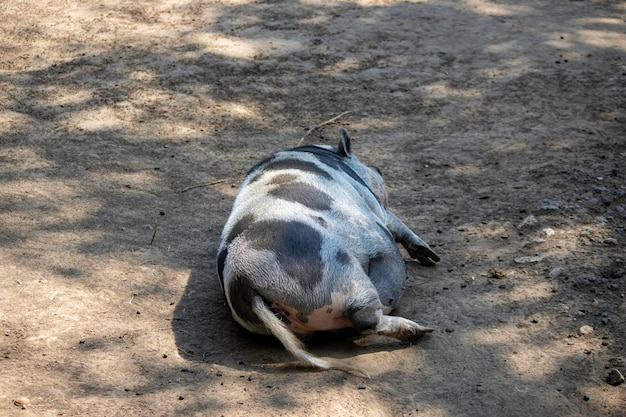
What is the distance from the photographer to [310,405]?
11.5 feet

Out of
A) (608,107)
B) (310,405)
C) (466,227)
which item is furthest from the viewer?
(608,107)

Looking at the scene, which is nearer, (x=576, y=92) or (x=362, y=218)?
(x=362, y=218)

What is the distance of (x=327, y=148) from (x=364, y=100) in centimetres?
193

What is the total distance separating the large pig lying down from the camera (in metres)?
3.83

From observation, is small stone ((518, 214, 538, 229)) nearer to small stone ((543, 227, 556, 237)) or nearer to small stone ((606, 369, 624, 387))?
small stone ((543, 227, 556, 237))

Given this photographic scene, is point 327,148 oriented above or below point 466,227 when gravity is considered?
above

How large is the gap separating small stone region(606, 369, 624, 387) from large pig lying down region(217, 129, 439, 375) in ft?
2.61

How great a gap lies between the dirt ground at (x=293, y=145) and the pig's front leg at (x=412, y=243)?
8 cm

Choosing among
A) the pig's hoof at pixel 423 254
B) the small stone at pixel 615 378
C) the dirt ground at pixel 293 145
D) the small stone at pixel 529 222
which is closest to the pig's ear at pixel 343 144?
the dirt ground at pixel 293 145

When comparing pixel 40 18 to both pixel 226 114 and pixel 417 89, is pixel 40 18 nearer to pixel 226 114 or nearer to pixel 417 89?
pixel 226 114

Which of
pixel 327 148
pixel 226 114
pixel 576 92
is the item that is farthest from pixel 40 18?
pixel 576 92

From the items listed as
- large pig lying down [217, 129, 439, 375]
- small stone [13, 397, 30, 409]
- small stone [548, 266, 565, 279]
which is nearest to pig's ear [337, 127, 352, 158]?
large pig lying down [217, 129, 439, 375]

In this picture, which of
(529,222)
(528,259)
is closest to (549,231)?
(529,222)

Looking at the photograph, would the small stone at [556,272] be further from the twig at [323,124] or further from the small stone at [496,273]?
the twig at [323,124]
